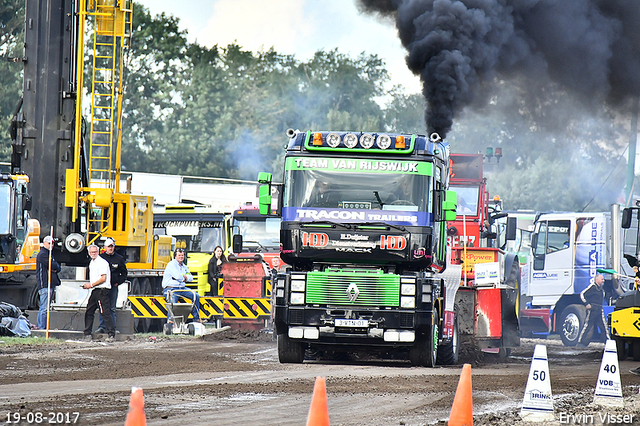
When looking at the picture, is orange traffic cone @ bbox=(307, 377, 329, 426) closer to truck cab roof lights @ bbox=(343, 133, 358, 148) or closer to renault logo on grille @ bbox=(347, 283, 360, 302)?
renault logo on grille @ bbox=(347, 283, 360, 302)

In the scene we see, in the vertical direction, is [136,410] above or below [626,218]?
below

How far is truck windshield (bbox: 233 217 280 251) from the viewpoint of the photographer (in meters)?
24.5

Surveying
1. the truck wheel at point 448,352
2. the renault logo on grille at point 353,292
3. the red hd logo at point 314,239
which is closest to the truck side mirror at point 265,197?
the red hd logo at point 314,239

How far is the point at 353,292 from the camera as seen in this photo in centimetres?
1369

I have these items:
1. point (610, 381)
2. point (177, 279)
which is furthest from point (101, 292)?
point (610, 381)

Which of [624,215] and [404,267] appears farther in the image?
[624,215]

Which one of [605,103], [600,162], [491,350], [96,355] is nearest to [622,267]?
[605,103]

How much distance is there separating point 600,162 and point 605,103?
36.1m

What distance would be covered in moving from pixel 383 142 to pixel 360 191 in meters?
0.79

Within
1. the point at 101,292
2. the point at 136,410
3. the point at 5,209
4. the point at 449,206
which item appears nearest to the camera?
the point at 136,410

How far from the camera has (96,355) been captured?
15086mm

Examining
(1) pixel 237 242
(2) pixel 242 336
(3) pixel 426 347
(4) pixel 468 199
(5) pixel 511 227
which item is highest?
(4) pixel 468 199

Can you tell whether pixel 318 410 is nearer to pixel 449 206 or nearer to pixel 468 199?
pixel 449 206

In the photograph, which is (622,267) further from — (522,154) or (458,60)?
(522,154)
